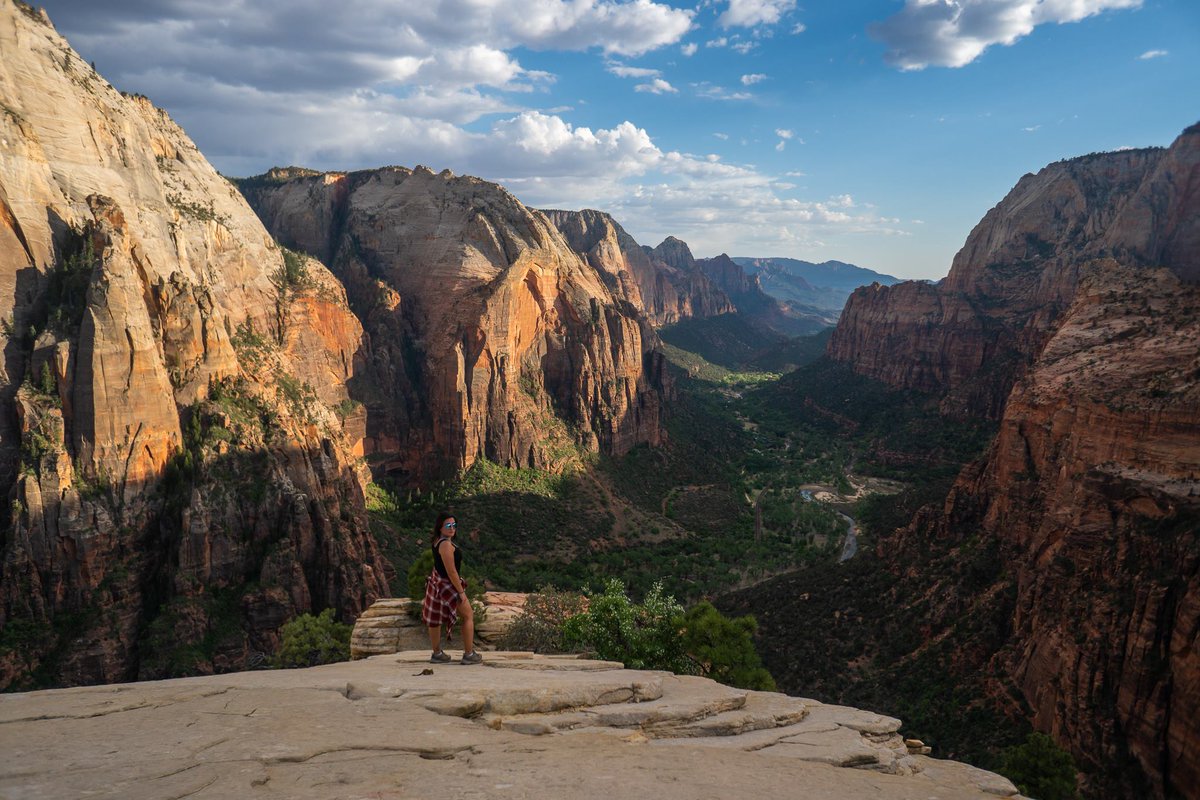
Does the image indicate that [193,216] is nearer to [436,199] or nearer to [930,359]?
[436,199]

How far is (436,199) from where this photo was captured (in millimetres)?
102250

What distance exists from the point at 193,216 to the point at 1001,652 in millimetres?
78216

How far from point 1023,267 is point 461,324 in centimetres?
14409

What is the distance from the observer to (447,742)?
10.9 metres

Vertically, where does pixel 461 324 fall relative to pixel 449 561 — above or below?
above

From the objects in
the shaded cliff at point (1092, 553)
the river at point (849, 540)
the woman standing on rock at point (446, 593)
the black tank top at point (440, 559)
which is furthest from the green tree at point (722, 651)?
the river at point (849, 540)

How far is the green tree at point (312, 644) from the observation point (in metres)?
40.2

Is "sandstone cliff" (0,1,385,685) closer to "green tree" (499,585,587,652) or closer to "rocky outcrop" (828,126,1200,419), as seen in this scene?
"green tree" (499,585,587,652)

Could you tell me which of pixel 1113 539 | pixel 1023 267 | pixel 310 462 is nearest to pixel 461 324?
pixel 310 462

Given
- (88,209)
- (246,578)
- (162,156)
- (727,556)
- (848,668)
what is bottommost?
(727,556)

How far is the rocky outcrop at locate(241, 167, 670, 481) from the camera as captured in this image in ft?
284

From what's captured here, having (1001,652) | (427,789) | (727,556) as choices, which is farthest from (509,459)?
(427,789)

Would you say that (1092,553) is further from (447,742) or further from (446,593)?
(447,742)

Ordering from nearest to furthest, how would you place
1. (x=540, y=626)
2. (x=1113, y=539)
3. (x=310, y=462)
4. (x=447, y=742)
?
(x=447, y=742)
(x=540, y=626)
(x=1113, y=539)
(x=310, y=462)
